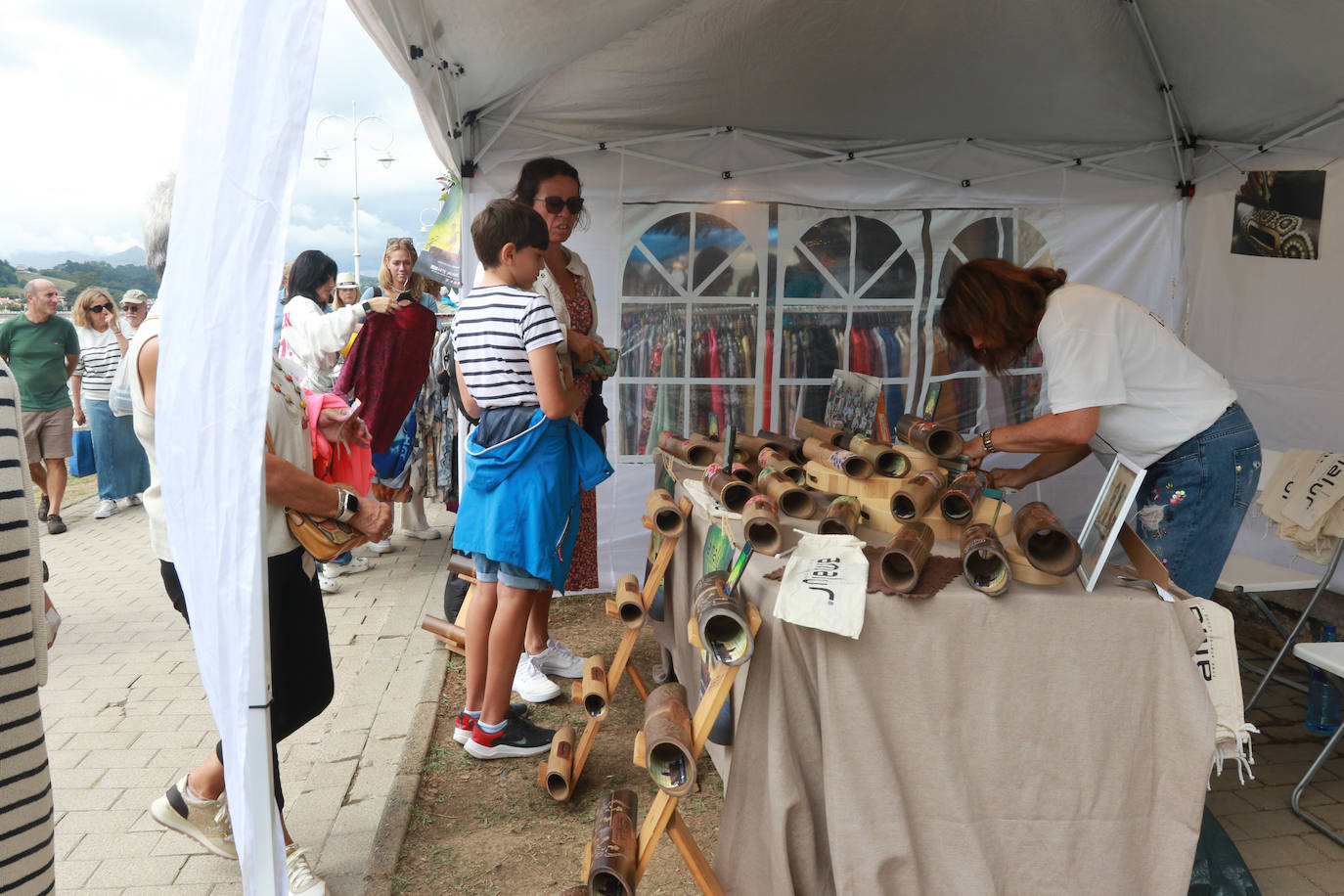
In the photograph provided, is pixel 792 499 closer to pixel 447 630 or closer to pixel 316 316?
pixel 447 630

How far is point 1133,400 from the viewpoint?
2592 mm

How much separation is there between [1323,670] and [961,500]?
1.28m

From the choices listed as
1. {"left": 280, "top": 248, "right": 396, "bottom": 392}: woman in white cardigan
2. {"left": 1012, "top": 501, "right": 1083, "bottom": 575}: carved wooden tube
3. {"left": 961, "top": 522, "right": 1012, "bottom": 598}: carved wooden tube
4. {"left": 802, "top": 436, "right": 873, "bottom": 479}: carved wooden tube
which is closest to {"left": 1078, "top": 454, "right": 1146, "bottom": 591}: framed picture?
{"left": 1012, "top": 501, "right": 1083, "bottom": 575}: carved wooden tube

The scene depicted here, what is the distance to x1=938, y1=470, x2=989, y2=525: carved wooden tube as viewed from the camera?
2.21 m

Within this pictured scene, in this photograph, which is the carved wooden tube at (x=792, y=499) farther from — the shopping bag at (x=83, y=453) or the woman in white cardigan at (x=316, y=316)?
the shopping bag at (x=83, y=453)

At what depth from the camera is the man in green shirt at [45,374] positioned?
616 cm

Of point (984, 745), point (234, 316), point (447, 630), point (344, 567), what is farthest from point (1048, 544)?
point (344, 567)

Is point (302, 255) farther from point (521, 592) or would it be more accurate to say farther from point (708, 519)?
point (708, 519)

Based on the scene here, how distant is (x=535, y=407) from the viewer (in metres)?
2.76

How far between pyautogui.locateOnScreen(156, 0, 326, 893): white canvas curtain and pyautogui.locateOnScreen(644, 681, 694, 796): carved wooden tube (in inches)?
28.6

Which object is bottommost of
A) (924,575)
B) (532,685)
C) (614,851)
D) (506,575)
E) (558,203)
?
(532,685)

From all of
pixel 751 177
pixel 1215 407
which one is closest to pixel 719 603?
pixel 1215 407

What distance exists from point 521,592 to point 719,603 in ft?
3.71

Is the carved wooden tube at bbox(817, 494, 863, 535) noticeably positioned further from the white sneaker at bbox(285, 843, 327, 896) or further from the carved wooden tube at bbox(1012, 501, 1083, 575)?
the white sneaker at bbox(285, 843, 327, 896)
